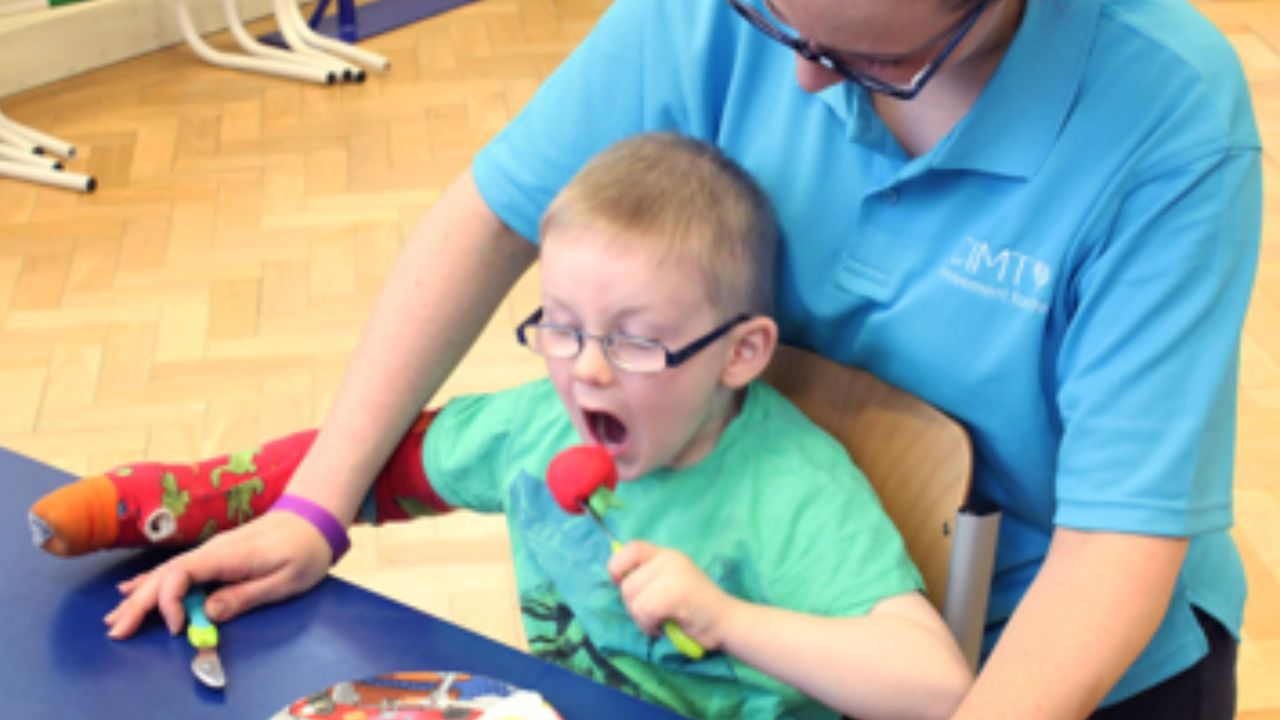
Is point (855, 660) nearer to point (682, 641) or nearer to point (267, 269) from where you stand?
point (682, 641)

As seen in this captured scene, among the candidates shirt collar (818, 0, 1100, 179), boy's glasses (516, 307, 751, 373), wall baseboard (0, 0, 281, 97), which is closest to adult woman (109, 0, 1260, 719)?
shirt collar (818, 0, 1100, 179)

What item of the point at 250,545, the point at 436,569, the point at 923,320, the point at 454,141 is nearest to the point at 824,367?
the point at 923,320

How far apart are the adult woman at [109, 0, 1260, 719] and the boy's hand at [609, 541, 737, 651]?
183 mm

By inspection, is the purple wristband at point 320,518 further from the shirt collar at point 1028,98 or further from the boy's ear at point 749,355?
the shirt collar at point 1028,98

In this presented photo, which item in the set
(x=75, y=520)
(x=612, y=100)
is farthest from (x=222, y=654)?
(x=612, y=100)

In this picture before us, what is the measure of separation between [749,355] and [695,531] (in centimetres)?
14

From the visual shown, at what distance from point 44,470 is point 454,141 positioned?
2.40 metres

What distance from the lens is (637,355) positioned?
986 mm

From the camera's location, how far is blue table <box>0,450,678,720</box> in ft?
2.72

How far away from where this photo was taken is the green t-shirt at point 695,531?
3.20 ft

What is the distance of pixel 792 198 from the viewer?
3.41 feet

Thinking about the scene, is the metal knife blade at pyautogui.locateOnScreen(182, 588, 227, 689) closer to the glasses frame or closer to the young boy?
the young boy

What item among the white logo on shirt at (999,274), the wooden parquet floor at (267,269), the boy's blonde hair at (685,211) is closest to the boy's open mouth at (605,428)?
the boy's blonde hair at (685,211)

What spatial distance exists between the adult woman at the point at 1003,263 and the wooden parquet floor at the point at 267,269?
0.97 metres
